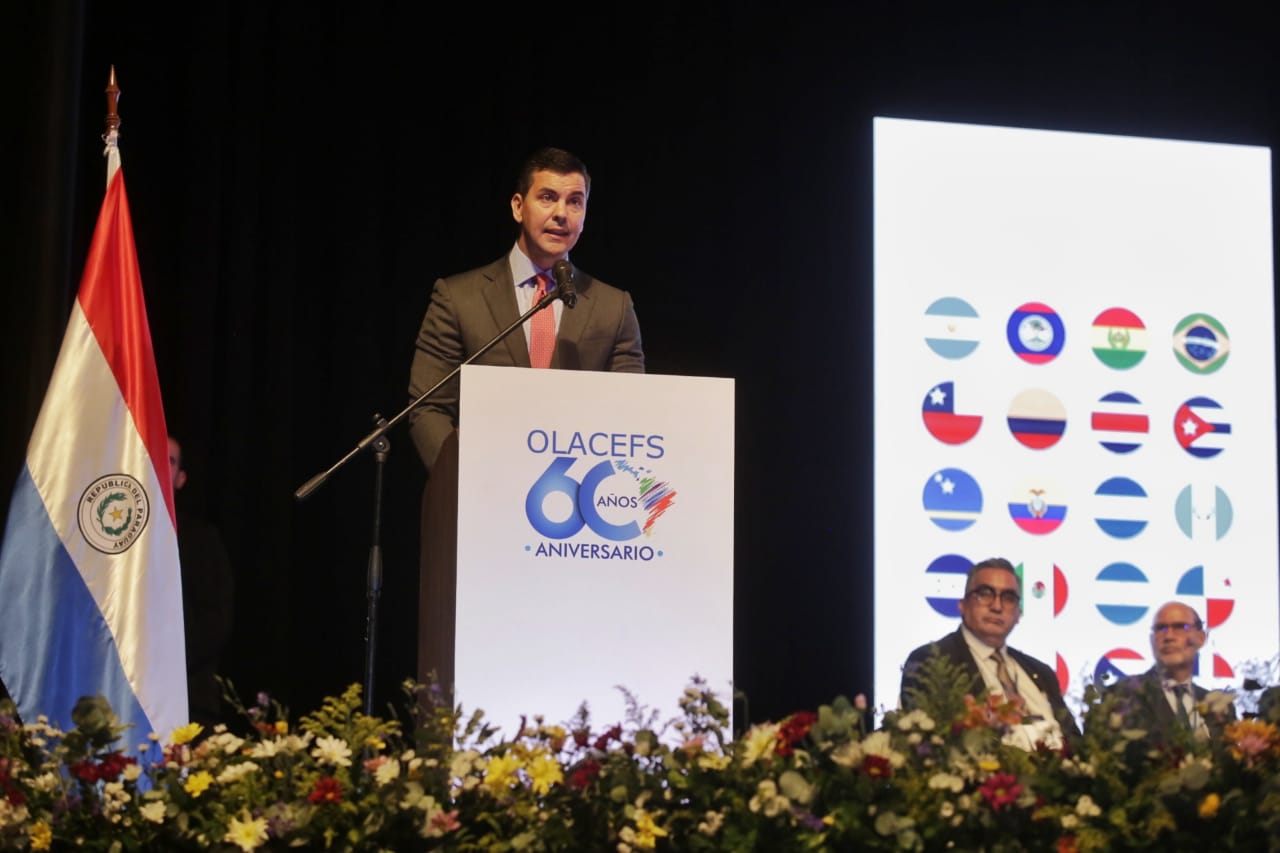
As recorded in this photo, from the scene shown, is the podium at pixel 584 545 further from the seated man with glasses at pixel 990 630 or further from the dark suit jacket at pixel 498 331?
the seated man with glasses at pixel 990 630

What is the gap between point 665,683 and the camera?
3.19m

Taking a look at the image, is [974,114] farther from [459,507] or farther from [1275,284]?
[459,507]

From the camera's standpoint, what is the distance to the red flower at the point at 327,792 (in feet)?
6.41

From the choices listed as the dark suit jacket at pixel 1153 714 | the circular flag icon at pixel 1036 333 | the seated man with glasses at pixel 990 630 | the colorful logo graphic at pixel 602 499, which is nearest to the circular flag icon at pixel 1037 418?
the circular flag icon at pixel 1036 333

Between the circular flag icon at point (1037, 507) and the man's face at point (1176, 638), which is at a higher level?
the circular flag icon at point (1037, 507)

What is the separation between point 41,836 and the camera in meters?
2.00

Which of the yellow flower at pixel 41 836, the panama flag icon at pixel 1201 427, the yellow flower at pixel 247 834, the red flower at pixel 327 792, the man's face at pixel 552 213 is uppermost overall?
the man's face at pixel 552 213

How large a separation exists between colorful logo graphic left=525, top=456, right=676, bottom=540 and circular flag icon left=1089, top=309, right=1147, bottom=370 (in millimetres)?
2829

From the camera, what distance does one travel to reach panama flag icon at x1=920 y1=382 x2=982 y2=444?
5477 mm

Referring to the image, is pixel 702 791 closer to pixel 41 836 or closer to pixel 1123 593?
pixel 41 836

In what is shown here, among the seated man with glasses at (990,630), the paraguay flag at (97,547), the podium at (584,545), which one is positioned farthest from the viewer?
the seated man with glasses at (990,630)

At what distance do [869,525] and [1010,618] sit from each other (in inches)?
41.6

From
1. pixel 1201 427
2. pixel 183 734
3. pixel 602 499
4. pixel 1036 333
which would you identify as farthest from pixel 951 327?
pixel 183 734

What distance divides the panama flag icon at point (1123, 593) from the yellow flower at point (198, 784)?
396 cm
